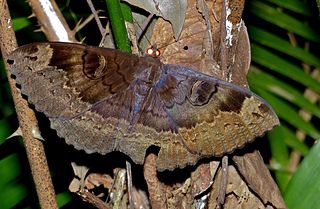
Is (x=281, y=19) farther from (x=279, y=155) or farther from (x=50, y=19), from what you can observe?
(x=50, y=19)

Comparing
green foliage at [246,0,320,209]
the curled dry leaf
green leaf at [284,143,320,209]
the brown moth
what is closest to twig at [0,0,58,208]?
the brown moth

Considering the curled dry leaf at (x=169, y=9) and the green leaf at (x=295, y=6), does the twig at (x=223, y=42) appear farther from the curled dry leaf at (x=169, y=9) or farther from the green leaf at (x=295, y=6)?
the green leaf at (x=295, y=6)

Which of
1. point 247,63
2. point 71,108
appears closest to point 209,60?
point 247,63

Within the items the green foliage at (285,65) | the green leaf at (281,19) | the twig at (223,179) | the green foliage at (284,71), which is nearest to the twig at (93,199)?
the twig at (223,179)

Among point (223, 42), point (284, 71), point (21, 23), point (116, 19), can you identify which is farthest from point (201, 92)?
point (284, 71)

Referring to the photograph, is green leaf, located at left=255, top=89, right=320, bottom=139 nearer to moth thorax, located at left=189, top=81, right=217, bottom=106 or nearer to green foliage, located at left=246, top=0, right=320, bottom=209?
green foliage, located at left=246, top=0, right=320, bottom=209

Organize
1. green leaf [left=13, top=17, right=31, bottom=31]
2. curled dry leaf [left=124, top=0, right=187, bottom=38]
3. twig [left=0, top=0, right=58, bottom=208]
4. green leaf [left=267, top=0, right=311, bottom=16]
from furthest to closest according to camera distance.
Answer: green leaf [left=267, top=0, right=311, bottom=16] < green leaf [left=13, top=17, right=31, bottom=31] < curled dry leaf [left=124, top=0, right=187, bottom=38] < twig [left=0, top=0, right=58, bottom=208]
